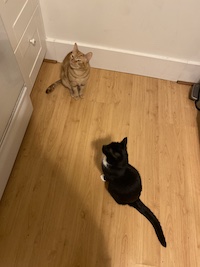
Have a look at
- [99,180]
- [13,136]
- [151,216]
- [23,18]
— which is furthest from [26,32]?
[151,216]

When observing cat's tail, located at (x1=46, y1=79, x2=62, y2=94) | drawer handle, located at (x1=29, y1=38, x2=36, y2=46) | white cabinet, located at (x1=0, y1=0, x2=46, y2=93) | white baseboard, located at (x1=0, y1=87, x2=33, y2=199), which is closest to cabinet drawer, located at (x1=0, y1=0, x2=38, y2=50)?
white cabinet, located at (x1=0, y1=0, x2=46, y2=93)

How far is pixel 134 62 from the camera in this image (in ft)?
5.40

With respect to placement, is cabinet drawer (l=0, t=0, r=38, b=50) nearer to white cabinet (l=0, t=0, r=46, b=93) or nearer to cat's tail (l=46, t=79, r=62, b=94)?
white cabinet (l=0, t=0, r=46, b=93)

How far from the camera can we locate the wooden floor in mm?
1123

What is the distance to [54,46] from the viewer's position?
1645mm

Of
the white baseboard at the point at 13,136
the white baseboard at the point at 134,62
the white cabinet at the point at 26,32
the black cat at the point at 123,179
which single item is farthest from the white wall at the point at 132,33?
the black cat at the point at 123,179

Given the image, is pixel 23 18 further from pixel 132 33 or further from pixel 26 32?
pixel 132 33

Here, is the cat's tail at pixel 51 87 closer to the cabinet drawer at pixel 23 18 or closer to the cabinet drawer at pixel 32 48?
the cabinet drawer at pixel 32 48

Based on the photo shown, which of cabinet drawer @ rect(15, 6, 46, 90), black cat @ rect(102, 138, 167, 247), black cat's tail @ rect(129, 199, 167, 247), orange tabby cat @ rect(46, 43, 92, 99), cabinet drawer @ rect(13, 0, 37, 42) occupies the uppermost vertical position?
cabinet drawer @ rect(13, 0, 37, 42)

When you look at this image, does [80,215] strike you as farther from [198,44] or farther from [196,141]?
[198,44]

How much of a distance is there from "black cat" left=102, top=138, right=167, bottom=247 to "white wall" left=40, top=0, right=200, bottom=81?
81cm

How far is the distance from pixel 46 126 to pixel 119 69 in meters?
A: 0.72

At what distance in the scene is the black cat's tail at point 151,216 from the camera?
1.13m

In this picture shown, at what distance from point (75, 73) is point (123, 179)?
0.75 m
